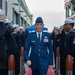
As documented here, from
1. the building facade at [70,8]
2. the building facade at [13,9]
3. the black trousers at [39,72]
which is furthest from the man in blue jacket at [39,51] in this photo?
the building facade at [13,9]

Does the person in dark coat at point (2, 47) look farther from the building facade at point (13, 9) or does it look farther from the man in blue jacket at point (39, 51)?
the building facade at point (13, 9)

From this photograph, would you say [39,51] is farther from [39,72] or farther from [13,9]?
[13,9]

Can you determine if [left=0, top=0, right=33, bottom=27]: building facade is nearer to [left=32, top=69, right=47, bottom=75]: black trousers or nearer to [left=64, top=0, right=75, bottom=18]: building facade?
[left=64, top=0, right=75, bottom=18]: building facade

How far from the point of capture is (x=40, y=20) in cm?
741

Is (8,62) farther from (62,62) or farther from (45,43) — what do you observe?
(62,62)

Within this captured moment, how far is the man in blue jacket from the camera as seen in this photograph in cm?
728

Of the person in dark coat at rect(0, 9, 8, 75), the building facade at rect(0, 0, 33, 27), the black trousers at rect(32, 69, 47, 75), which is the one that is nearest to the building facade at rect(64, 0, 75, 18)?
the building facade at rect(0, 0, 33, 27)

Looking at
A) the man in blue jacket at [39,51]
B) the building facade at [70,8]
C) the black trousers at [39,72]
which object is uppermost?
the building facade at [70,8]

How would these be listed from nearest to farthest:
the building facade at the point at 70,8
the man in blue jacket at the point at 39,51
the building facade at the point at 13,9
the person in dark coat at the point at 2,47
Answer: the person in dark coat at the point at 2,47 → the man in blue jacket at the point at 39,51 → the building facade at the point at 70,8 → the building facade at the point at 13,9

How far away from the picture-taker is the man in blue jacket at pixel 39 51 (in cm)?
728

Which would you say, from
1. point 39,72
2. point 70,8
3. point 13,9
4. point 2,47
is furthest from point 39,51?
point 13,9

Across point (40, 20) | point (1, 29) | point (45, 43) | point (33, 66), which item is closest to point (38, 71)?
point (33, 66)

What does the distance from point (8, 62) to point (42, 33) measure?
1.30 m

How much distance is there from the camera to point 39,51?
7281 mm
